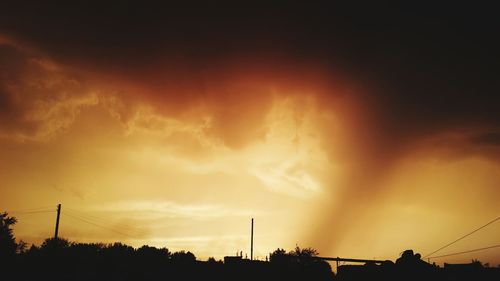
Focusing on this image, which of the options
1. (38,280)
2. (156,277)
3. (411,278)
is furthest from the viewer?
(156,277)

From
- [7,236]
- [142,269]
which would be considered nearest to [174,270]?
[142,269]

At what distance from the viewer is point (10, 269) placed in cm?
4347

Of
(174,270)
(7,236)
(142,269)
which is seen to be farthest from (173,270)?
(7,236)

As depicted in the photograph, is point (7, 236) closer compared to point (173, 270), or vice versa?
point (173, 270)

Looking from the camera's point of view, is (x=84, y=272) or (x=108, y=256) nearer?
(x=84, y=272)

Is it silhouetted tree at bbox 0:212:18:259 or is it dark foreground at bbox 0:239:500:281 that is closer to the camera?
dark foreground at bbox 0:239:500:281

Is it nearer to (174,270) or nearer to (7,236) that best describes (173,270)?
(174,270)

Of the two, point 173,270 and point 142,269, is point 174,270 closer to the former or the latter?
point 173,270

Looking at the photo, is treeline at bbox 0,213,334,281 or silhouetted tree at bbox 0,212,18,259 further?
silhouetted tree at bbox 0,212,18,259

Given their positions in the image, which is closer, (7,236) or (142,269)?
(142,269)

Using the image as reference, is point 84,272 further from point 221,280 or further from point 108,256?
point 221,280

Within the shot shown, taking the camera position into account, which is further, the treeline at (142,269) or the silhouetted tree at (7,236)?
the silhouetted tree at (7,236)

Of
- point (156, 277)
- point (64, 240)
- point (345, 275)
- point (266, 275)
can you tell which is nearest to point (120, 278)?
point (156, 277)

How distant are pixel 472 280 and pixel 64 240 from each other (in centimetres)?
7717
